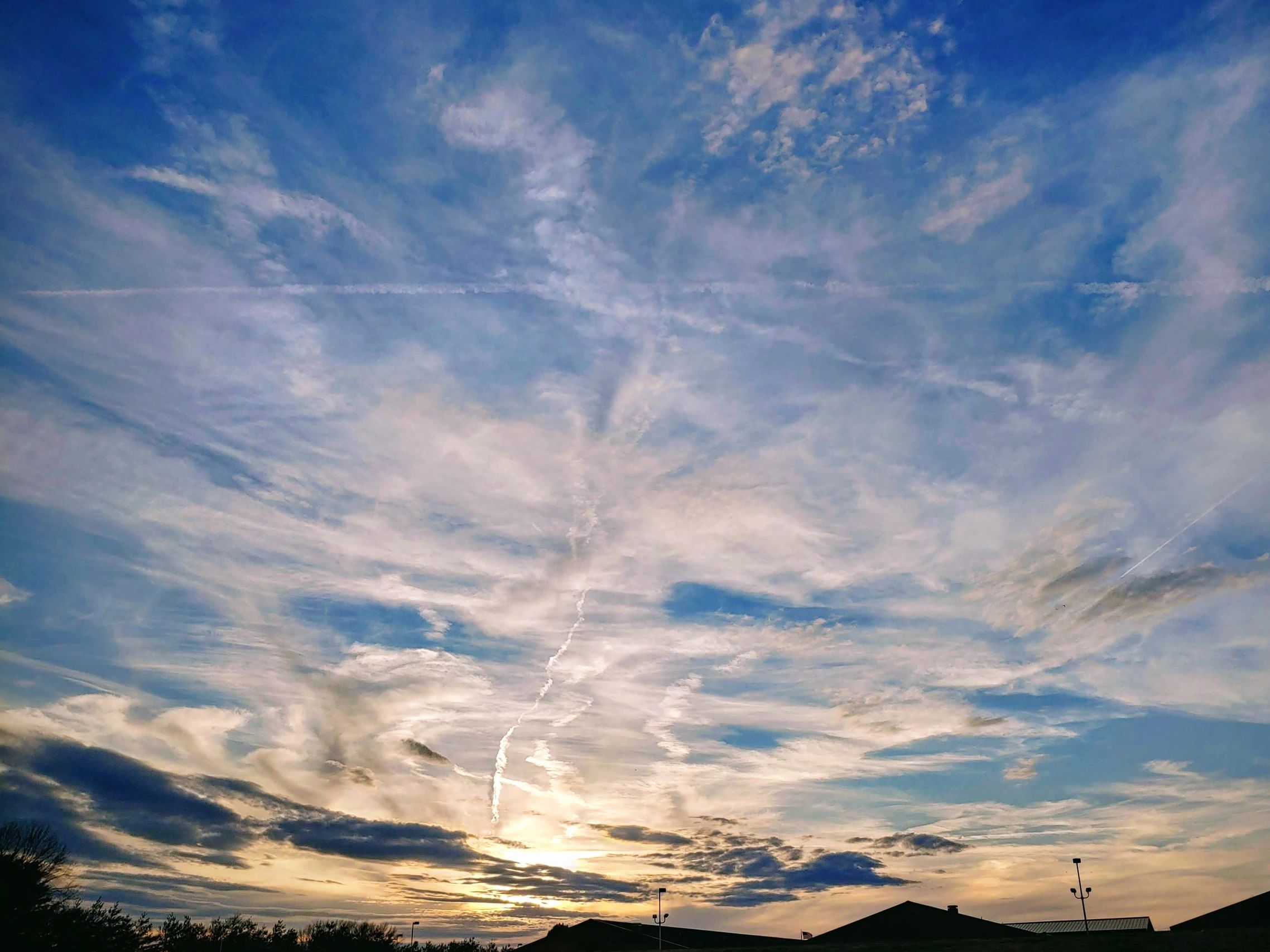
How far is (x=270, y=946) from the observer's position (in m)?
140

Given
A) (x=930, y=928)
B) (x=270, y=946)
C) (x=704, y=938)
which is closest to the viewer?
(x=930, y=928)

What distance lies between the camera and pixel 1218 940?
110ft

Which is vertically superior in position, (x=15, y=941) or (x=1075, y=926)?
(x=1075, y=926)

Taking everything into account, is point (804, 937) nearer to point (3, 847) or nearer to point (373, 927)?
point (373, 927)

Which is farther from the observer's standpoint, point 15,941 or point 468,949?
point 468,949

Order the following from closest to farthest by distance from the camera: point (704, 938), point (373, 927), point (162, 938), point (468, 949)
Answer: point (704, 938) < point (162, 938) < point (373, 927) < point (468, 949)

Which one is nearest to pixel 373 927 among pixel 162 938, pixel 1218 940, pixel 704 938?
pixel 162 938

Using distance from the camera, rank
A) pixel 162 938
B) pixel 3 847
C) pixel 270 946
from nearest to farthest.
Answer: pixel 3 847, pixel 162 938, pixel 270 946

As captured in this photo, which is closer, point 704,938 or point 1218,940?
point 1218,940

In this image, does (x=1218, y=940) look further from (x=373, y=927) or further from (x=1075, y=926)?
(x=373, y=927)

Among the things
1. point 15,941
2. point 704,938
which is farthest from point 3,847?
point 704,938

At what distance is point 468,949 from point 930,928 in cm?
13032

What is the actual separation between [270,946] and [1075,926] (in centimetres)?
13241

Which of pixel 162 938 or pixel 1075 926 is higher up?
pixel 1075 926
